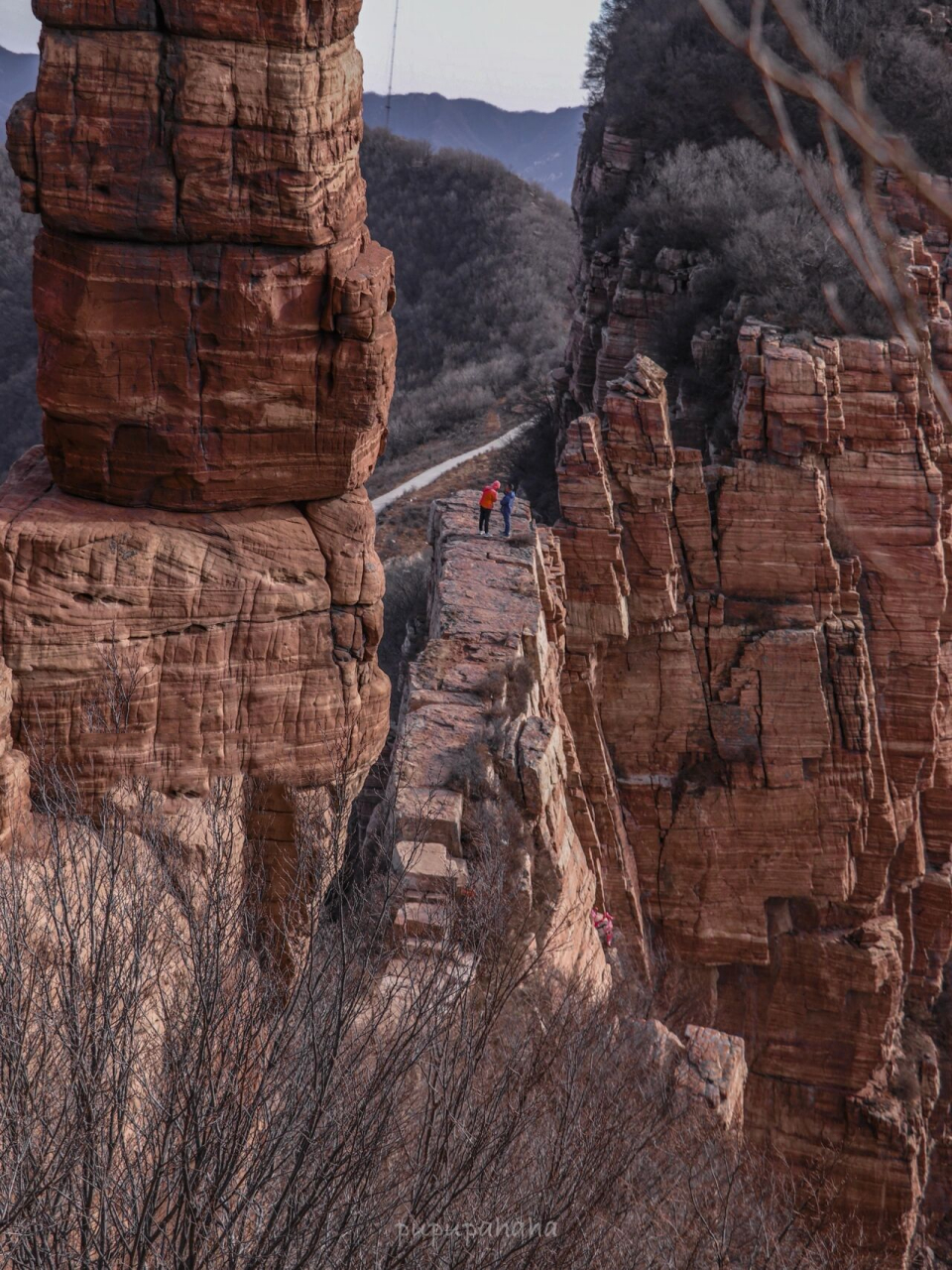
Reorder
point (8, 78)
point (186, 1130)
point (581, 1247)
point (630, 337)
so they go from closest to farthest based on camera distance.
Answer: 1. point (186, 1130)
2. point (581, 1247)
3. point (630, 337)
4. point (8, 78)

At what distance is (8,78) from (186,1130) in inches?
2265

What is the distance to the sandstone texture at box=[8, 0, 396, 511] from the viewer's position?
10320 millimetres

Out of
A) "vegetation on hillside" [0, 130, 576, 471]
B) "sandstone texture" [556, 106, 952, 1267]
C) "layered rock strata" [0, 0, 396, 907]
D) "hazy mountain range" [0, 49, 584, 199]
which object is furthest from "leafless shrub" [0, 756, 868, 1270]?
"hazy mountain range" [0, 49, 584, 199]

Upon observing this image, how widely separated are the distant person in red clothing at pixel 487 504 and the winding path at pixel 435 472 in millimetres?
18409

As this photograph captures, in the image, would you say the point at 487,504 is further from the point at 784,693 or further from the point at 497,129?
the point at 497,129

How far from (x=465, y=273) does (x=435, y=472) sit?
32623 millimetres

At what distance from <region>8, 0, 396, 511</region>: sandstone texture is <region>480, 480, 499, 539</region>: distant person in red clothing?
29.9ft

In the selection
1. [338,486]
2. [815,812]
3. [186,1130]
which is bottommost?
[815,812]

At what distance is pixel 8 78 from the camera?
178 feet

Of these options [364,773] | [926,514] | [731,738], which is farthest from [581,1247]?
[926,514]

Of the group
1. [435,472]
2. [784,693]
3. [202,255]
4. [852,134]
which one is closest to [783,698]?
[784,693]

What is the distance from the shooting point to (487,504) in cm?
2134

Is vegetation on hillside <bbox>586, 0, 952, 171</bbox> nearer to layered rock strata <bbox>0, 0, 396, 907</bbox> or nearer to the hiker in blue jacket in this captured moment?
the hiker in blue jacket

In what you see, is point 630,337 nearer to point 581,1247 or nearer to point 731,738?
point 731,738
